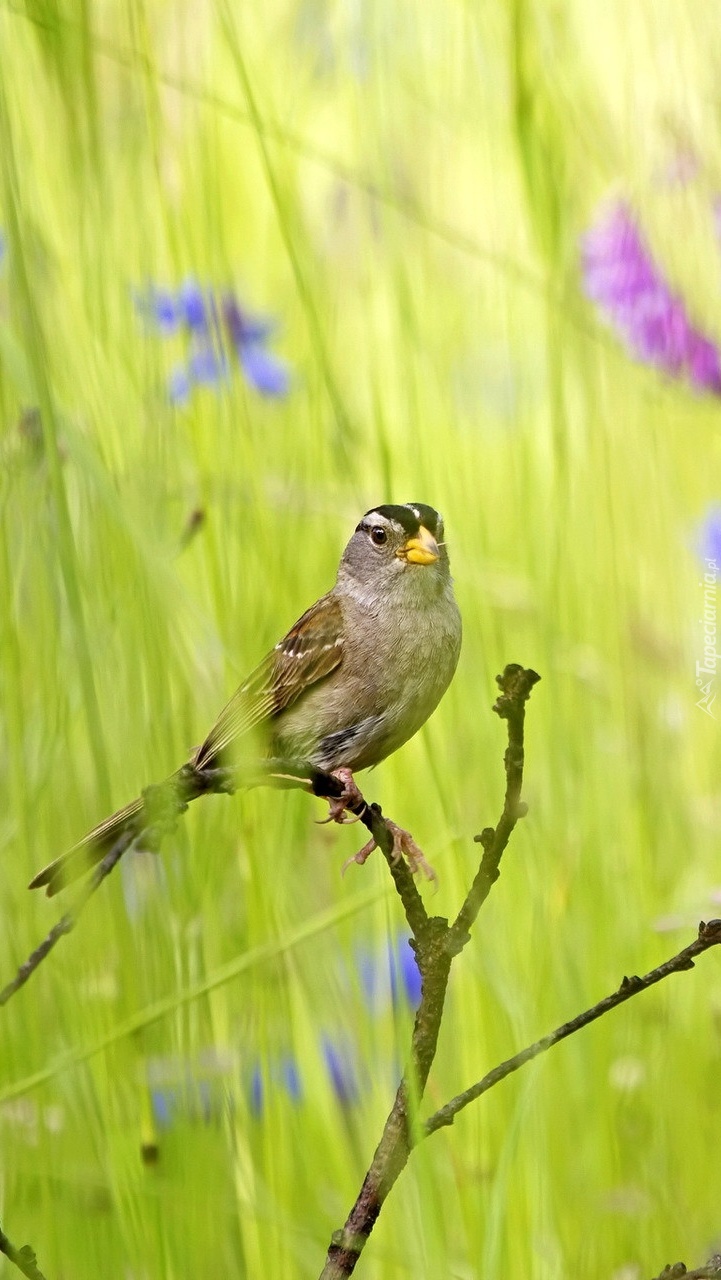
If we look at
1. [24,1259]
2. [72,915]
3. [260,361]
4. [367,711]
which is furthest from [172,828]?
[260,361]

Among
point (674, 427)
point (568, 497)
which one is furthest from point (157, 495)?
point (674, 427)

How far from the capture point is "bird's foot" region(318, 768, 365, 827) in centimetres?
127

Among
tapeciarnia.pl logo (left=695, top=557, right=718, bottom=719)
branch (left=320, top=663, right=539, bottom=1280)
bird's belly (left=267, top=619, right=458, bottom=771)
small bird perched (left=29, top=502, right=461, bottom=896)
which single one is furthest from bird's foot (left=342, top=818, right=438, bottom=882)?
tapeciarnia.pl logo (left=695, top=557, right=718, bottom=719)

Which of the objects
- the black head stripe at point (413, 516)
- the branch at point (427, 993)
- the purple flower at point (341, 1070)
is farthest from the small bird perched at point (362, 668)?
the branch at point (427, 993)

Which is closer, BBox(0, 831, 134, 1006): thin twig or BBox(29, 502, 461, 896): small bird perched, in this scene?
BBox(0, 831, 134, 1006): thin twig

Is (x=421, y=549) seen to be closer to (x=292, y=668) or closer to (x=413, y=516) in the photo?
(x=413, y=516)

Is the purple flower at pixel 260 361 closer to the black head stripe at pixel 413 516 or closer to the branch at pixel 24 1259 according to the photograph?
the black head stripe at pixel 413 516

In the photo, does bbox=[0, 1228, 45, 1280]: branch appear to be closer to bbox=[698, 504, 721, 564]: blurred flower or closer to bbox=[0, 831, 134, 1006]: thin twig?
bbox=[0, 831, 134, 1006]: thin twig

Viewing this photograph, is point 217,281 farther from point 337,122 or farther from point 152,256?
point 337,122

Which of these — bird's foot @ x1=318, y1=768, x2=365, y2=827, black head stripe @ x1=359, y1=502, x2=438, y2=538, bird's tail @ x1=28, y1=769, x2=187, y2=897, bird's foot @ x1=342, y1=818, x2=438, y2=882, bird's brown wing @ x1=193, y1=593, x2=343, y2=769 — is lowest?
bird's tail @ x1=28, y1=769, x2=187, y2=897

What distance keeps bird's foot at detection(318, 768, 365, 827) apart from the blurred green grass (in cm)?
6

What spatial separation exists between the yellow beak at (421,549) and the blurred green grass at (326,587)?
0.17 ft

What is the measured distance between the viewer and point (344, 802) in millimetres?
1331

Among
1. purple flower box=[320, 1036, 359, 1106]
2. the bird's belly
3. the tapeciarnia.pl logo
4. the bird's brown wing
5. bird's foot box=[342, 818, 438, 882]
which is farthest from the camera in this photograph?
the tapeciarnia.pl logo
